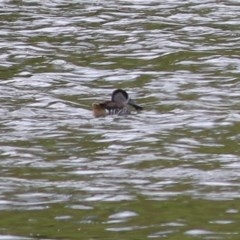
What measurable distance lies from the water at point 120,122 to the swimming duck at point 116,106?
0.39 feet

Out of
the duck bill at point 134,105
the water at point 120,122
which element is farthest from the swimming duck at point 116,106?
the water at point 120,122

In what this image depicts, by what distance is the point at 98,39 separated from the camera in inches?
863

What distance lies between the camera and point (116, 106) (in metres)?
16.1

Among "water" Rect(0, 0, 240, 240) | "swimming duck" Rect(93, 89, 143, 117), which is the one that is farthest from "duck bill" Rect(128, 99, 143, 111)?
"water" Rect(0, 0, 240, 240)

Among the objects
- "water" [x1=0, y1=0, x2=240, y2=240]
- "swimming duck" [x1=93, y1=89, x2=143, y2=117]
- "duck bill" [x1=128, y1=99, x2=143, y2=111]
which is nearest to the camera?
"water" [x1=0, y1=0, x2=240, y2=240]

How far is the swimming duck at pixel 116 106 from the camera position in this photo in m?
16.0

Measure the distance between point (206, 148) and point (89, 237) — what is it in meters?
3.70

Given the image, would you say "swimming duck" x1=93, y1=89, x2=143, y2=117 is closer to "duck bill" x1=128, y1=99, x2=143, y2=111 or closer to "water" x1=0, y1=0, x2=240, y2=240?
"duck bill" x1=128, y1=99, x2=143, y2=111

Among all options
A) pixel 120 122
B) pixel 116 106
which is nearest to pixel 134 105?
pixel 116 106

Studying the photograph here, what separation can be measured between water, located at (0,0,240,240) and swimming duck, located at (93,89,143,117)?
119 millimetres

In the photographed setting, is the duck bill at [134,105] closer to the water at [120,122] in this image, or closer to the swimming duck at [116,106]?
the swimming duck at [116,106]

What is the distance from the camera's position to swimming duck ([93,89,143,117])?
1600cm

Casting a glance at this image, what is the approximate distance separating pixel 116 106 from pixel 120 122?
402 mm

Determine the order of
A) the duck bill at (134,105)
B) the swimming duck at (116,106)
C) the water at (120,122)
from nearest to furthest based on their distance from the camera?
the water at (120,122) < the swimming duck at (116,106) < the duck bill at (134,105)
